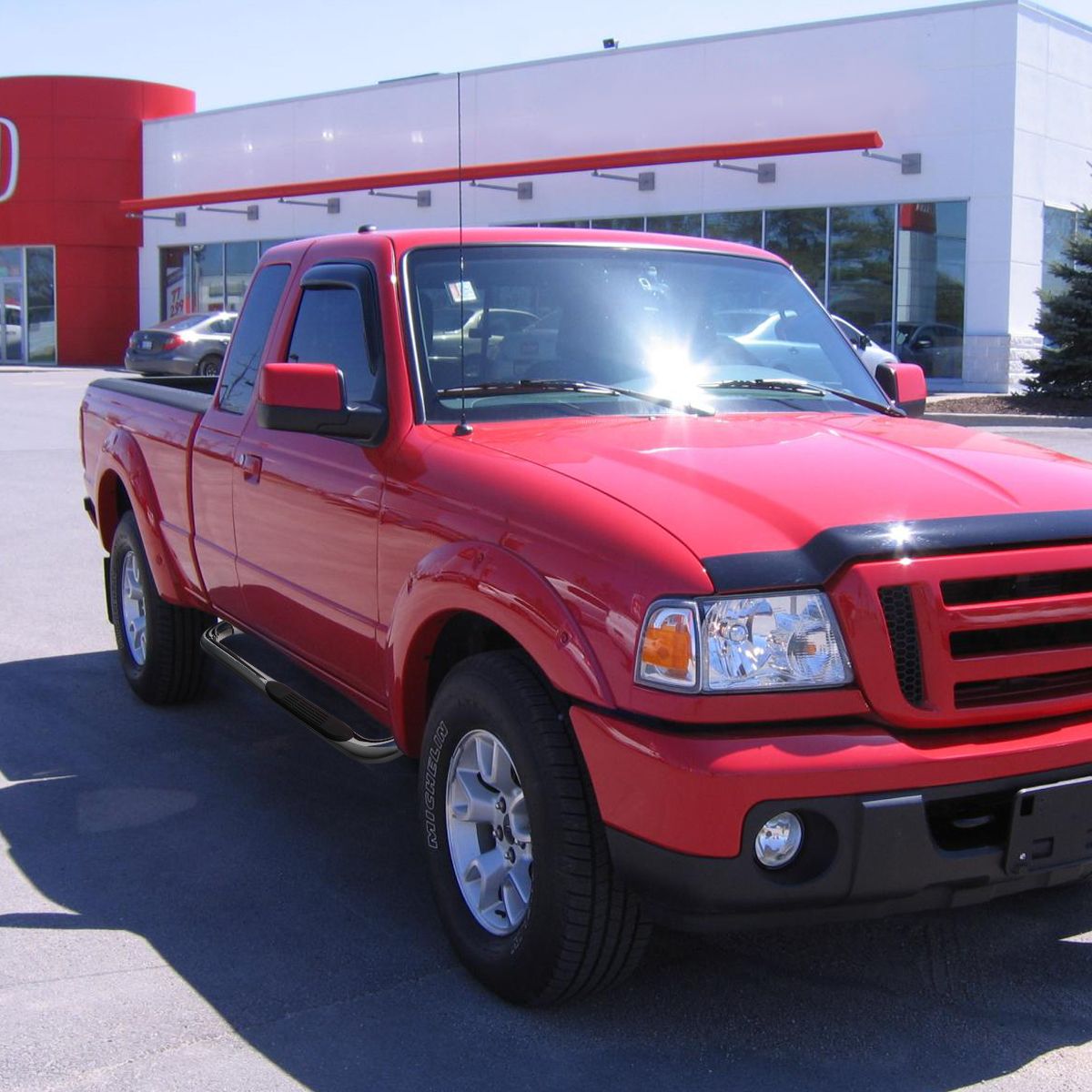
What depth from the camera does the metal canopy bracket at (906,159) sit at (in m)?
Result: 24.0

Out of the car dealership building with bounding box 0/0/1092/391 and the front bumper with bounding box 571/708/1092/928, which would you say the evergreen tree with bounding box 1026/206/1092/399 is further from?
the front bumper with bounding box 571/708/1092/928

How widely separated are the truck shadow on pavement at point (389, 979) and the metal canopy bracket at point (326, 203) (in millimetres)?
29787

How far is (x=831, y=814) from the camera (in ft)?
9.50

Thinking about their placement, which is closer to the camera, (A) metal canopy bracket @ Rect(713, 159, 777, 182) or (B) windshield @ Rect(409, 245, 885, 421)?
(B) windshield @ Rect(409, 245, 885, 421)

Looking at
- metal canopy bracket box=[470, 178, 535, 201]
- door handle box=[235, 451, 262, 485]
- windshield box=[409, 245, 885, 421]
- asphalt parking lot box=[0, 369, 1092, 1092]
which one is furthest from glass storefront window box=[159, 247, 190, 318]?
windshield box=[409, 245, 885, 421]

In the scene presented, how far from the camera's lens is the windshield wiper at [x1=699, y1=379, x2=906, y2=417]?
14.6 ft

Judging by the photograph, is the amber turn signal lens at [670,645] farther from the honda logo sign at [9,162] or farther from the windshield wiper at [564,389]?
the honda logo sign at [9,162]

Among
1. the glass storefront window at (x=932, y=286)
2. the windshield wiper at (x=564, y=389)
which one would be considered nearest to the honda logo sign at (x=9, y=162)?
the glass storefront window at (x=932, y=286)

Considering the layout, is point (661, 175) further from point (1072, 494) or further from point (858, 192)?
point (1072, 494)

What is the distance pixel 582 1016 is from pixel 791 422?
1781 millimetres

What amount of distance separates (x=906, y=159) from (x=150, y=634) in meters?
20.8

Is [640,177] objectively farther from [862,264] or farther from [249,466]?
[249,466]

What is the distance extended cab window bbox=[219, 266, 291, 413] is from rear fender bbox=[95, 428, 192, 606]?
0.82m

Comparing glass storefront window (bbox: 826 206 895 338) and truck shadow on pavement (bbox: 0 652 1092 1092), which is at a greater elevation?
glass storefront window (bbox: 826 206 895 338)
